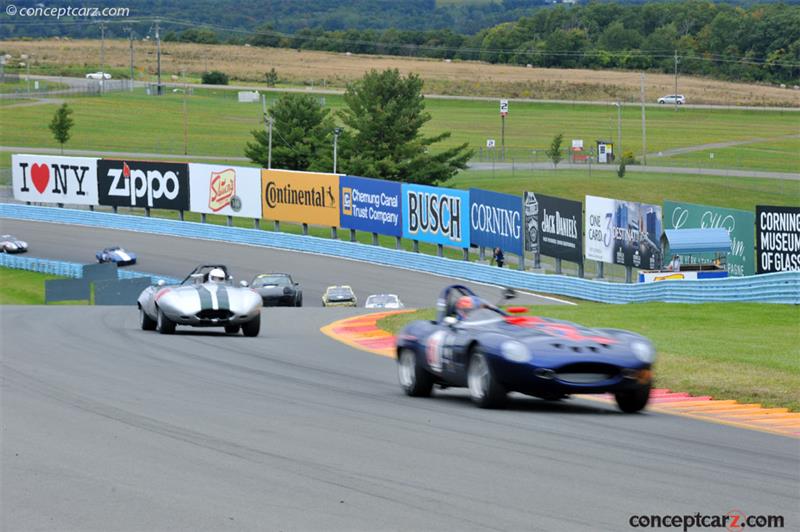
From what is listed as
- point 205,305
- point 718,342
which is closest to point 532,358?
point 718,342

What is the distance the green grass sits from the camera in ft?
45.8

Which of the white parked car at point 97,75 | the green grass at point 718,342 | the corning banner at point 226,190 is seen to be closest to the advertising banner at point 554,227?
the green grass at point 718,342

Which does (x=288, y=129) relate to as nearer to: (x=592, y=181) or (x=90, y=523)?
(x=592, y=181)

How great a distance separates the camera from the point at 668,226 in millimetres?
42062

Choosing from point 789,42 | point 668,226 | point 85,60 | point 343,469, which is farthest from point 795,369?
point 85,60

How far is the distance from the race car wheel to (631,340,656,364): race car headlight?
25cm

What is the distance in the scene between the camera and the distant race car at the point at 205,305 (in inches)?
802

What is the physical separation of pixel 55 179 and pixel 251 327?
181 feet

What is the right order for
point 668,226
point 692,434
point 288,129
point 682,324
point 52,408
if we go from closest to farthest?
point 692,434, point 52,408, point 682,324, point 668,226, point 288,129

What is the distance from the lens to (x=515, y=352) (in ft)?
37.3

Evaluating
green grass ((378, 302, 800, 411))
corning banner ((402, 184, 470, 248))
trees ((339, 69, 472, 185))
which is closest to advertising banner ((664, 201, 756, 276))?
green grass ((378, 302, 800, 411))

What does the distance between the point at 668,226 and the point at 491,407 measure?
31.5 metres

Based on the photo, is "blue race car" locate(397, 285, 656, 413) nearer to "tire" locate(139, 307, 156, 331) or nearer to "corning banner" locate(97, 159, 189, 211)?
"tire" locate(139, 307, 156, 331)
